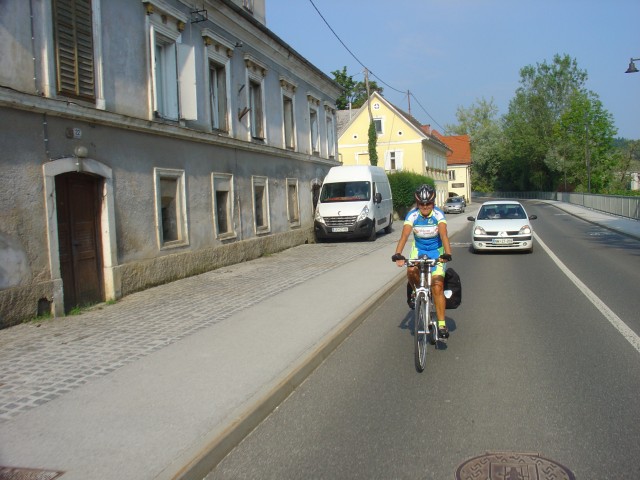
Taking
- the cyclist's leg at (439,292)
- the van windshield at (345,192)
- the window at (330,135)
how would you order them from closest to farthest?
the cyclist's leg at (439,292) < the van windshield at (345,192) < the window at (330,135)

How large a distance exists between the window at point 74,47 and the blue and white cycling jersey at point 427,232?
6.10 m

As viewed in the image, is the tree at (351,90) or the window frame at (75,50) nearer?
the window frame at (75,50)

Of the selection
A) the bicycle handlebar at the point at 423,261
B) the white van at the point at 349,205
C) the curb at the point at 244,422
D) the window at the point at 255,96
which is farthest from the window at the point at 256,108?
the bicycle handlebar at the point at 423,261

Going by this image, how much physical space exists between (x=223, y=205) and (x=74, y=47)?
652cm

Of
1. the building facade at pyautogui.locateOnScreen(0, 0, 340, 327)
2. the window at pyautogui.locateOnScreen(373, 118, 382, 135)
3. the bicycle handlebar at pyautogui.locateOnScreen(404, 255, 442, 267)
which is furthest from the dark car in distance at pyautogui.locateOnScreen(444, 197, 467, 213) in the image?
the bicycle handlebar at pyautogui.locateOnScreen(404, 255, 442, 267)

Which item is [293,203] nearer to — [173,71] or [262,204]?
[262,204]

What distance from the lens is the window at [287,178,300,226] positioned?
21.0 metres

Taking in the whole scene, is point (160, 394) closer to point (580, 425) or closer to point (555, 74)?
point (580, 425)

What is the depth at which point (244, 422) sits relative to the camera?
14.4ft

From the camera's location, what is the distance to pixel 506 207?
715 inches

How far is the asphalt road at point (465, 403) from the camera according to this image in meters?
3.81

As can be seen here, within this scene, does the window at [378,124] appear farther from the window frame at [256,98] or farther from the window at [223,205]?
the window at [223,205]

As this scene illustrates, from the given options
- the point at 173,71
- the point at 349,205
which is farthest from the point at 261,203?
the point at 173,71

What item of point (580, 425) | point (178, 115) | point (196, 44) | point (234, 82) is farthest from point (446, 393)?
point (234, 82)
